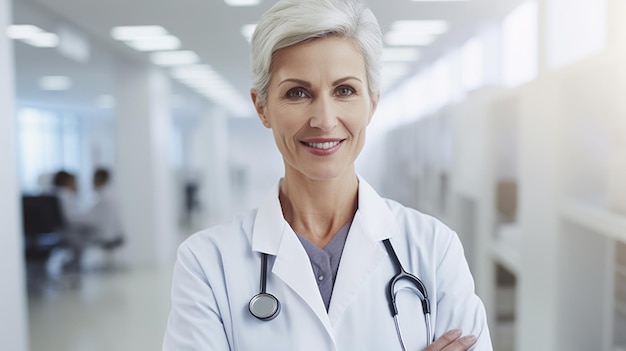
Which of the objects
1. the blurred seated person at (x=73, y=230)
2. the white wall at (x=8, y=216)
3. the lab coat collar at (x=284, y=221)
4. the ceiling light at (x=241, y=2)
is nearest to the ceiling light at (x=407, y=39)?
the ceiling light at (x=241, y=2)

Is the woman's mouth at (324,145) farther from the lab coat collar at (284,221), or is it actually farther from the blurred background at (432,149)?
the blurred background at (432,149)

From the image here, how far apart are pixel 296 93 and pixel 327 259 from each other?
0.34 meters

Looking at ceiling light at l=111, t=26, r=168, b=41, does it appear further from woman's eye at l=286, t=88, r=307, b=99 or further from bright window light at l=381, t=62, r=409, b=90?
woman's eye at l=286, t=88, r=307, b=99

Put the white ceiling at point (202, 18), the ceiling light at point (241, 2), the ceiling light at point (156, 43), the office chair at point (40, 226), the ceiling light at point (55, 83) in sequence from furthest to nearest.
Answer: the ceiling light at point (55, 83), the office chair at point (40, 226), the ceiling light at point (156, 43), the white ceiling at point (202, 18), the ceiling light at point (241, 2)

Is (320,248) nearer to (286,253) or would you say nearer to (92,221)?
(286,253)

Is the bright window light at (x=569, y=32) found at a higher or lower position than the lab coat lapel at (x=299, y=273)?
higher

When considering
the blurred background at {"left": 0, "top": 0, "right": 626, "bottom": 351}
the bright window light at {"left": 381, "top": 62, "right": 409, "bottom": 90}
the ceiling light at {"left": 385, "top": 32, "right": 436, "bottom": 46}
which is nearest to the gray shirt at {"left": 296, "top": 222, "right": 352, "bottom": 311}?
the blurred background at {"left": 0, "top": 0, "right": 626, "bottom": 351}

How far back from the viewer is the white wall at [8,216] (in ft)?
7.54

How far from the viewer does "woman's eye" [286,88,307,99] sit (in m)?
0.96

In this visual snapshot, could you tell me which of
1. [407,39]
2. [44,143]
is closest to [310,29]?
[407,39]

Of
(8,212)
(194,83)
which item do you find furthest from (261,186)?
(8,212)

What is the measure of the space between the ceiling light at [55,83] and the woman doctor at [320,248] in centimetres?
707

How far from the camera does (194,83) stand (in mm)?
6762

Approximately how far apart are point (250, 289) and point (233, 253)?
79 mm
